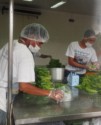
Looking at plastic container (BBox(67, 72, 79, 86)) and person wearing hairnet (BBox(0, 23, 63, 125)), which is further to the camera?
plastic container (BBox(67, 72, 79, 86))

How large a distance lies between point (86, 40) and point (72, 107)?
1.46 meters

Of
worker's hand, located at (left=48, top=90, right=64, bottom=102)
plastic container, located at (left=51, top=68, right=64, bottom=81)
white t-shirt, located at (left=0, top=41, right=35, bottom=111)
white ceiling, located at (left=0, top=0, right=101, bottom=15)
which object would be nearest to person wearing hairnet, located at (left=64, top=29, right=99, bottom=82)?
plastic container, located at (left=51, top=68, right=64, bottom=81)

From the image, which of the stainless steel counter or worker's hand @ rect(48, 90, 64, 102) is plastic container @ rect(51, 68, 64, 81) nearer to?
the stainless steel counter

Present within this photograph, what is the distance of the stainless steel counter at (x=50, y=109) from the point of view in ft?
3.64

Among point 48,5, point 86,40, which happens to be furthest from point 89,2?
point 86,40

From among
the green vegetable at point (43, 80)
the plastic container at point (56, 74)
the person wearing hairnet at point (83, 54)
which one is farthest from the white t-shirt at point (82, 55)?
the green vegetable at point (43, 80)

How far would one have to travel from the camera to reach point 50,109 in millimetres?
1244

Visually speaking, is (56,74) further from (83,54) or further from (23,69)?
(23,69)

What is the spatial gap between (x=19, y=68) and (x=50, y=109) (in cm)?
32

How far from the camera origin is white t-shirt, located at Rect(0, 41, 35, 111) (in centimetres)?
129

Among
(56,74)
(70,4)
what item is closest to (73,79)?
(56,74)

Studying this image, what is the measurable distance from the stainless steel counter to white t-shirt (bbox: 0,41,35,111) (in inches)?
5.9

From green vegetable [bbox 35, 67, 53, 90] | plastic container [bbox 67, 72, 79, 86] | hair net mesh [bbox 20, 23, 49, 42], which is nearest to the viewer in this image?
hair net mesh [bbox 20, 23, 49, 42]

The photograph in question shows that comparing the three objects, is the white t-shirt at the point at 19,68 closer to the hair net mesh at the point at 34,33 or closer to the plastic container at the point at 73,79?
the hair net mesh at the point at 34,33
